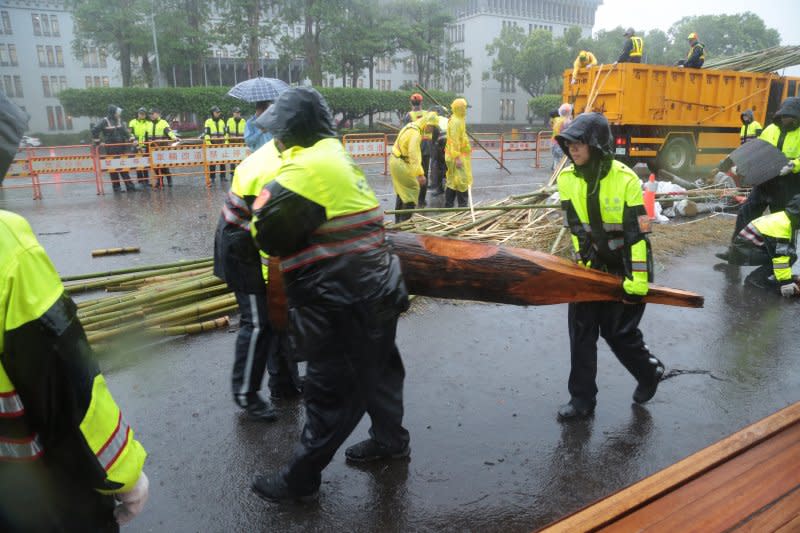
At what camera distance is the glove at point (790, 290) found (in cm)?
598

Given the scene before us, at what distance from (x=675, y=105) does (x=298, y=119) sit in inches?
522

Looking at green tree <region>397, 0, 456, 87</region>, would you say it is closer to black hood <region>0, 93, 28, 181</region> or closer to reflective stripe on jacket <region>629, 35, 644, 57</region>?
reflective stripe on jacket <region>629, 35, 644, 57</region>

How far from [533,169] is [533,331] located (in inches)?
550

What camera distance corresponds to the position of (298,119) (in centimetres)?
260

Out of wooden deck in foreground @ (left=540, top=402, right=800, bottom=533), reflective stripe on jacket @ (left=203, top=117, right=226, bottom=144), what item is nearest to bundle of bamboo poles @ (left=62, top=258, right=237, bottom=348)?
wooden deck in foreground @ (left=540, top=402, right=800, bottom=533)

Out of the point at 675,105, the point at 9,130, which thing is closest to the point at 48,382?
the point at 9,130

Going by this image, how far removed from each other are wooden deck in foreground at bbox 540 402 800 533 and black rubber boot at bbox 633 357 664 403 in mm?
1036

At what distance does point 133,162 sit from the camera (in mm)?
13547

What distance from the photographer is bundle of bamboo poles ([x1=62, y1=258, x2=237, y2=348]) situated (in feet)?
15.4

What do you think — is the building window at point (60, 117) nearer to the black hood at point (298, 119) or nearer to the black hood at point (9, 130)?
the black hood at point (298, 119)

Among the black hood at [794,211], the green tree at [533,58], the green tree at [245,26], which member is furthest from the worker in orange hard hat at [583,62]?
the green tree at [533,58]

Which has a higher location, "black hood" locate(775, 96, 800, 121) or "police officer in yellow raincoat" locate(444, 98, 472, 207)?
"black hood" locate(775, 96, 800, 121)

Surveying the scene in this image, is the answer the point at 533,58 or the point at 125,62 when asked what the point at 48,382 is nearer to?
the point at 125,62

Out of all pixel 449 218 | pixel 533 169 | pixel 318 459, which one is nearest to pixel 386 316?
pixel 318 459
